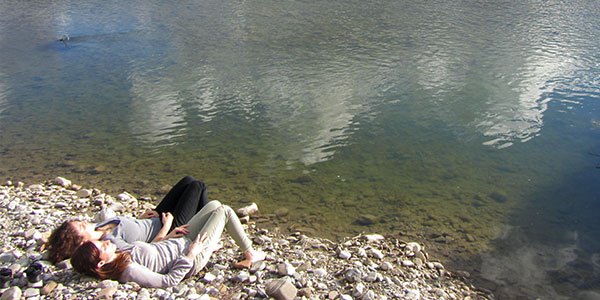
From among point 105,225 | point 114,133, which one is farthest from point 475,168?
point 114,133

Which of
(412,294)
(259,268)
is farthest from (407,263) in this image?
(259,268)

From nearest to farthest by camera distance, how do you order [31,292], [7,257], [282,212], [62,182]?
A: [31,292], [7,257], [282,212], [62,182]

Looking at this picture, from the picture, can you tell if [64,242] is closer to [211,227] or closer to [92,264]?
[92,264]

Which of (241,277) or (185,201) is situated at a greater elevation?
(185,201)

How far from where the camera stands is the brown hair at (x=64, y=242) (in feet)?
16.4

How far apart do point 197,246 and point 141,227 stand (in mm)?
795

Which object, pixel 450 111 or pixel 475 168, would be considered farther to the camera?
pixel 450 111

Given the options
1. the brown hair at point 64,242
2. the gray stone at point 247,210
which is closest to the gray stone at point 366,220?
the gray stone at point 247,210

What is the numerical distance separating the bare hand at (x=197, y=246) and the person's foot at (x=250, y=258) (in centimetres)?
51

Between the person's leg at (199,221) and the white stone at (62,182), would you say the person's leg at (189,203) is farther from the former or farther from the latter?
the white stone at (62,182)

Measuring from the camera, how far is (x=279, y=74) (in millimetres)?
14875

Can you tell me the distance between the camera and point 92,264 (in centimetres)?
469

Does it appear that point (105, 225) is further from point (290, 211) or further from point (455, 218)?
point (455, 218)

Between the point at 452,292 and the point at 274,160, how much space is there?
4800 millimetres
